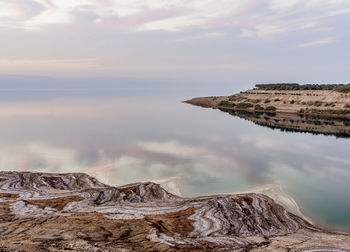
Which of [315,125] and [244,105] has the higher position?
[244,105]

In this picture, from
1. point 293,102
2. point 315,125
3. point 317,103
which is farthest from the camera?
point 293,102

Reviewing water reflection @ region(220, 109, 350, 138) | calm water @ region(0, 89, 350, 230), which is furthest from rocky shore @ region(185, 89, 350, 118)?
calm water @ region(0, 89, 350, 230)

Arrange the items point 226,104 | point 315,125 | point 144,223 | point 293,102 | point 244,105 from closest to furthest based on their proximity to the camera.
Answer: point 144,223, point 315,125, point 293,102, point 244,105, point 226,104

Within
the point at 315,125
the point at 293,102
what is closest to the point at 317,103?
the point at 293,102

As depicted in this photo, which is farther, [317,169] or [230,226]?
[317,169]

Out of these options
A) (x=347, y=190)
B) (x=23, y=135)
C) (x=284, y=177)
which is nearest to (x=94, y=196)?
(x=284, y=177)

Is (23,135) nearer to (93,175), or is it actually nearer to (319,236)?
(93,175)

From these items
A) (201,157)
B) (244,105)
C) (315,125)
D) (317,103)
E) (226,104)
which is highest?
(317,103)

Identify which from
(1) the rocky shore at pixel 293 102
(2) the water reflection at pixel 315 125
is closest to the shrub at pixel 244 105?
(1) the rocky shore at pixel 293 102

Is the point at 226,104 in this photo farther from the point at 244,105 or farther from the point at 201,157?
the point at 201,157
